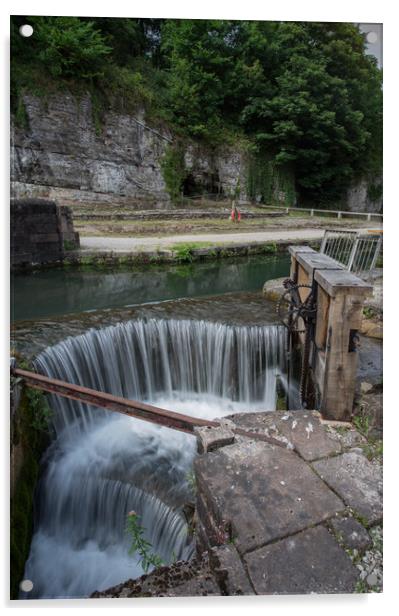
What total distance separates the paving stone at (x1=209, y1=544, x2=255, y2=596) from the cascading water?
71 centimetres

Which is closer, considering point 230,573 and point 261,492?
point 230,573

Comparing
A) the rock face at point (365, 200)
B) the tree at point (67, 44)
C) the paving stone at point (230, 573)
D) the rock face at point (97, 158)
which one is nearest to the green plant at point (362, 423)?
the paving stone at point (230, 573)

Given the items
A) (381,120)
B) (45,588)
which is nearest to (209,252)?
(381,120)

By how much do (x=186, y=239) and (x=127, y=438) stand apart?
7.13 metres

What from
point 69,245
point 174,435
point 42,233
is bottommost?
point 174,435

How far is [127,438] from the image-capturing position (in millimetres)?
3301

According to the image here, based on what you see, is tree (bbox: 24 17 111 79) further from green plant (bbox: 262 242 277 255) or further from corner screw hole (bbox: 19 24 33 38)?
green plant (bbox: 262 242 277 255)

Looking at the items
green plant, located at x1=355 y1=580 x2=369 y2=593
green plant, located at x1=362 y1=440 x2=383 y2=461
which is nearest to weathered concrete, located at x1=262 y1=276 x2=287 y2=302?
green plant, located at x1=362 y1=440 x2=383 y2=461

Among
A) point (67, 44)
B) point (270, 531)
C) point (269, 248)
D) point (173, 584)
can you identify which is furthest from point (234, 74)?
point (269, 248)

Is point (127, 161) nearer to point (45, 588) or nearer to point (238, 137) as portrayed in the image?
point (238, 137)

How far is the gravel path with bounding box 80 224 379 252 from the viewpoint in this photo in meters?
8.45

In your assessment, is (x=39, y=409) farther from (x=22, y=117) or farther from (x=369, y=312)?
(x=369, y=312)

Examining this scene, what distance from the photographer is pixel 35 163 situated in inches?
194
